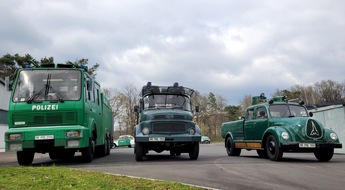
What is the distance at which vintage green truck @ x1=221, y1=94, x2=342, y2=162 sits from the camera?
12.8m

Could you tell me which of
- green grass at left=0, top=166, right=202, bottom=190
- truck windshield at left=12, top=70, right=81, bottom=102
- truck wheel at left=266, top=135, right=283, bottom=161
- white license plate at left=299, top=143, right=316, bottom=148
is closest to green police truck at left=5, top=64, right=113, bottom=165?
truck windshield at left=12, top=70, right=81, bottom=102

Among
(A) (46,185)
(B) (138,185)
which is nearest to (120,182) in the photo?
(B) (138,185)

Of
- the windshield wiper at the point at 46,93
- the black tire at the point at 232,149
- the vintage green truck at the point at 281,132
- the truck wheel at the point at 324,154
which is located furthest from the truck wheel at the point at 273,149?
the windshield wiper at the point at 46,93

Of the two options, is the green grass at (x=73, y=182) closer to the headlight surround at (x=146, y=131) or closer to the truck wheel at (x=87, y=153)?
the truck wheel at (x=87, y=153)

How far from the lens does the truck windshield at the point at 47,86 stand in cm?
1220

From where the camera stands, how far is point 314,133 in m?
12.9

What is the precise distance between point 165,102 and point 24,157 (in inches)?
210

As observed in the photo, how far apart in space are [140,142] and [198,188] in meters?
6.66

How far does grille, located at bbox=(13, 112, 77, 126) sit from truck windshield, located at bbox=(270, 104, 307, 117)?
23.7 feet

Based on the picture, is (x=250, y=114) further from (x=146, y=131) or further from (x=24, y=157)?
(x=24, y=157)

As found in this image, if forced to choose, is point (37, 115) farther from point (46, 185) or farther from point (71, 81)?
point (46, 185)

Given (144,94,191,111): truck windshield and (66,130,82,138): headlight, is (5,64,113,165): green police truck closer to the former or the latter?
(66,130,82,138): headlight

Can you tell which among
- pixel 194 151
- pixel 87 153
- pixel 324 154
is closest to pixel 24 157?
pixel 87 153

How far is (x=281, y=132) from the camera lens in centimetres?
1295
